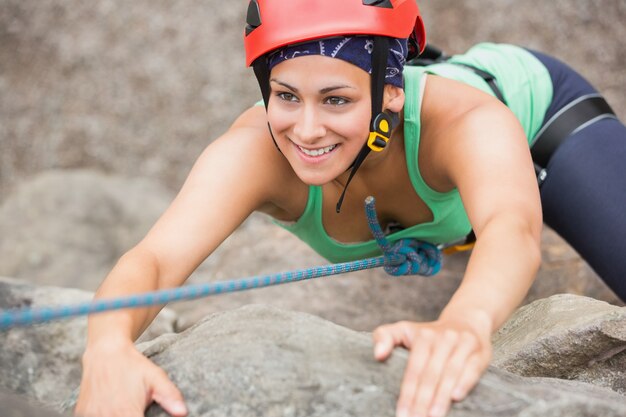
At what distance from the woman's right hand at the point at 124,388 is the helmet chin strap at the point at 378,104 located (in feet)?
3.07

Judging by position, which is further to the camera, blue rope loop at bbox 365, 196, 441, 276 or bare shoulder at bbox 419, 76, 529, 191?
blue rope loop at bbox 365, 196, 441, 276

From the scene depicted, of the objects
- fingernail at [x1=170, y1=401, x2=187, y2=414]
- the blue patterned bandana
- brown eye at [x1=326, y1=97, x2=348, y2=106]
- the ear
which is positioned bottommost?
fingernail at [x1=170, y1=401, x2=187, y2=414]

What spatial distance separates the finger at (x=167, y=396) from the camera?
5.39 ft

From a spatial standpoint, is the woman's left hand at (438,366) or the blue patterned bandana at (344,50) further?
the blue patterned bandana at (344,50)

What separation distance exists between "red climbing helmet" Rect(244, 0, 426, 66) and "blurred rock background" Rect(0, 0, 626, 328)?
2691mm

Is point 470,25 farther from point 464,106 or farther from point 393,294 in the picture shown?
point 464,106

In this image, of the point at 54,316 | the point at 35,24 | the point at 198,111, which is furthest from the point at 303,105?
the point at 35,24

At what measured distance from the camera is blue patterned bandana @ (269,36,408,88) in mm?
2178

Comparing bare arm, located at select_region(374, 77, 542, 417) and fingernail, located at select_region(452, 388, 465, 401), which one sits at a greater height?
bare arm, located at select_region(374, 77, 542, 417)

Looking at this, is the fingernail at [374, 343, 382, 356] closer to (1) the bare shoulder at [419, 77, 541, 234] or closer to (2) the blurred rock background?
(1) the bare shoulder at [419, 77, 541, 234]

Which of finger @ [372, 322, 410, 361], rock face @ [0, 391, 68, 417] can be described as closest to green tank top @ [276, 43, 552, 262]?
finger @ [372, 322, 410, 361]

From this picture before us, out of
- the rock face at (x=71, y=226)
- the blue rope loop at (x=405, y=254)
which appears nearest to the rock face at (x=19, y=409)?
the blue rope loop at (x=405, y=254)

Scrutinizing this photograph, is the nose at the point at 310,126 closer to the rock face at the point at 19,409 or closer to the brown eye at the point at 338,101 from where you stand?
the brown eye at the point at 338,101

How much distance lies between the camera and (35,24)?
550 cm
